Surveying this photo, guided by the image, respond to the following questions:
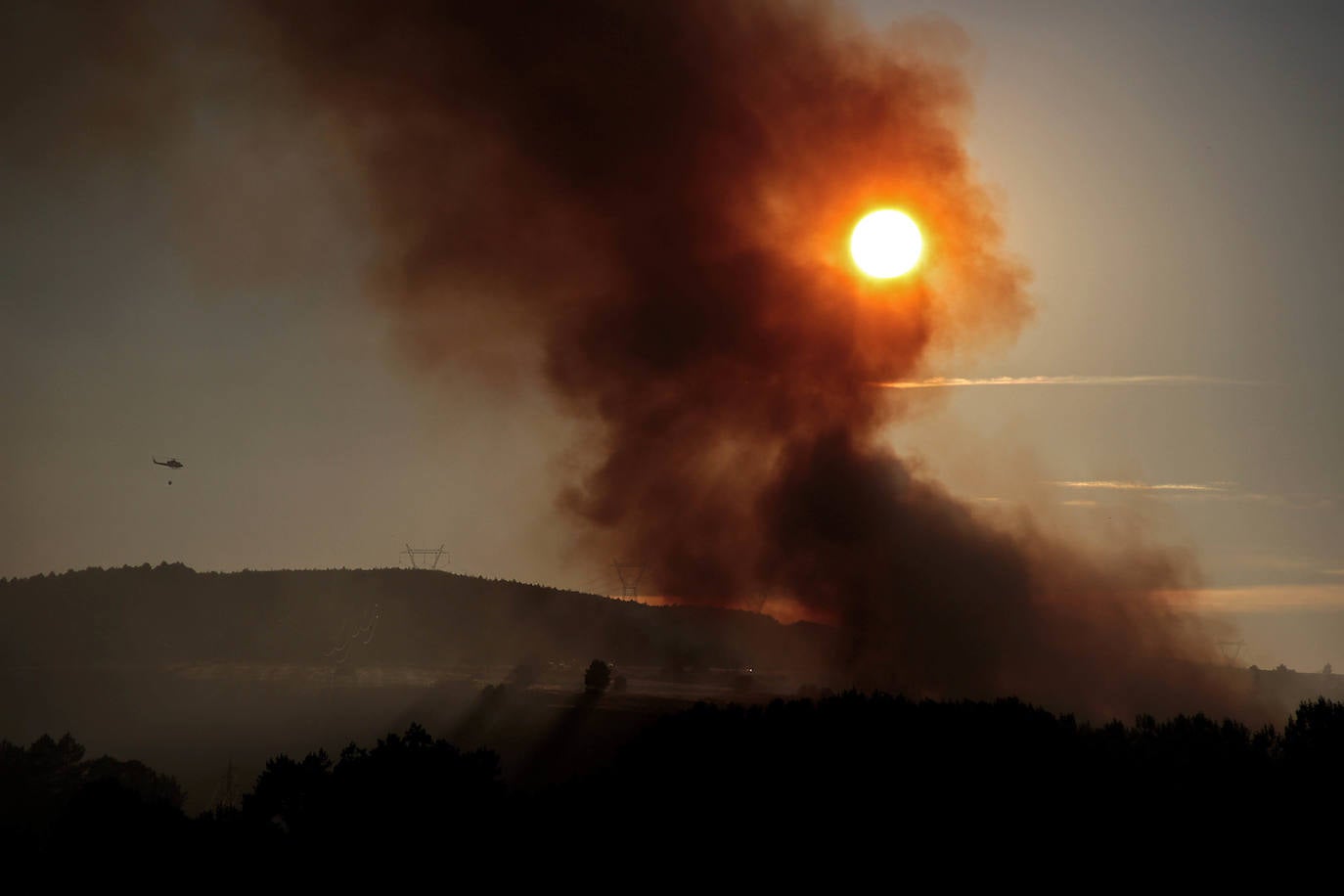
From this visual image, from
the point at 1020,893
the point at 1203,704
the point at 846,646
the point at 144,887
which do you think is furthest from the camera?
the point at 846,646

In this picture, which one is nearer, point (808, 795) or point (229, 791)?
point (808, 795)

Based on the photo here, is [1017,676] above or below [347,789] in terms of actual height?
above

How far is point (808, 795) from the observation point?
83500mm

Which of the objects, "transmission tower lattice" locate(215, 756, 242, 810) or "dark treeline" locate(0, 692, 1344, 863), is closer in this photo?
"dark treeline" locate(0, 692, 1344, 863)

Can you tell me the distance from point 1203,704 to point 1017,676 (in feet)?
76.8

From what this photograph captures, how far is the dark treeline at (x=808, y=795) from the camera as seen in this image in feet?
251

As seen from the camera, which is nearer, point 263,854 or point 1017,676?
point 263,854

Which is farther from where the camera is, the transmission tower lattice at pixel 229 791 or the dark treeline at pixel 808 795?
the transmission tower lattice at pixel 229 791

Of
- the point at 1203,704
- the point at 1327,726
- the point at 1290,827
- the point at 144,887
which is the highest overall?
the point at 1203,704

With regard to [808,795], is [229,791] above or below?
below

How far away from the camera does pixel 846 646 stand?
7165 inches

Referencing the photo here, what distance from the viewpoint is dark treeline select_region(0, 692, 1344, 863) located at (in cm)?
7656

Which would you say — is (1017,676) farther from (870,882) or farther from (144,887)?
(144,887)

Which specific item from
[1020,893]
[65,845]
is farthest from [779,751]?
[65,845]
